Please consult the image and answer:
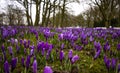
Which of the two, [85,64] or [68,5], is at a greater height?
[68,5]

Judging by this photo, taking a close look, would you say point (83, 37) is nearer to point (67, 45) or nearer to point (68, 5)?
point (67, 45)

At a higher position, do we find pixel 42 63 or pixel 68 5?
pixel 68 5

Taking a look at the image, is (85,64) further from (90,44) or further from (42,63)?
(90,44)

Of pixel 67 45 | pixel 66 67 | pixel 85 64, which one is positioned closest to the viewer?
pixel 66 67

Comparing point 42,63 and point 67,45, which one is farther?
point 67,45

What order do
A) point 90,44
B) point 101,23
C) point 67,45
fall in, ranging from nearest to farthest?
point 67,45, point 90,44, point 101,23

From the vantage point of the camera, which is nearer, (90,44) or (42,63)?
(42,63)

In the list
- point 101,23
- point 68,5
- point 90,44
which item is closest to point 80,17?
point 101,23

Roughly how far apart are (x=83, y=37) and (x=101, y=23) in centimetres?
3725

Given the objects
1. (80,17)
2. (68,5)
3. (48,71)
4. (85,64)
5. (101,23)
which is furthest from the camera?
(80,17)

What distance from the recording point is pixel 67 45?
4152 mm

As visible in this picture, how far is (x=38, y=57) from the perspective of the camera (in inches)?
104

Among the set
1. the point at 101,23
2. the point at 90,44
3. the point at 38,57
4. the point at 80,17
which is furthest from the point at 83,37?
the point at 80,17

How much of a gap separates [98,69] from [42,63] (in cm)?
72
